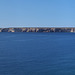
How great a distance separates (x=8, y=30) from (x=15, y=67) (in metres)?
137

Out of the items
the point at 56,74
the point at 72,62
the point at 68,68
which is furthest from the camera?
the point at 72,62

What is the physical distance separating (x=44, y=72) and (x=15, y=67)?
8.39ft

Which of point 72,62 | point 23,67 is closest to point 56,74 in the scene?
point 23,67

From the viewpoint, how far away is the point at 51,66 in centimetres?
1462

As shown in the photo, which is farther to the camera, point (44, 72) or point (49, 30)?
point (49, 30)

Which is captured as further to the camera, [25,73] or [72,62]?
[72,62]

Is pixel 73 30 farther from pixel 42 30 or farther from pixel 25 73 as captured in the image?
pixel 25 73

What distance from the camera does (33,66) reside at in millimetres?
14648

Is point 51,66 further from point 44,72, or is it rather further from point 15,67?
point 15,67

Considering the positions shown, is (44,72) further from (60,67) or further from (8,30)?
(8,30)

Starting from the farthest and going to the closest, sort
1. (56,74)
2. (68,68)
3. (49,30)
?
1. (49,30)
2. (68,68)
3. (56,74)

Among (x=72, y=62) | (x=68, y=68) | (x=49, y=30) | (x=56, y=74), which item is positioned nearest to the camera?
(x=56, y=74)

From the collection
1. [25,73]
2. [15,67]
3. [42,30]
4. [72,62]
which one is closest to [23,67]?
[15,67]

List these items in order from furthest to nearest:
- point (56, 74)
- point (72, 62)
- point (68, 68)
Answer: point (72, 62), point (68, 68), point (56, 74)
